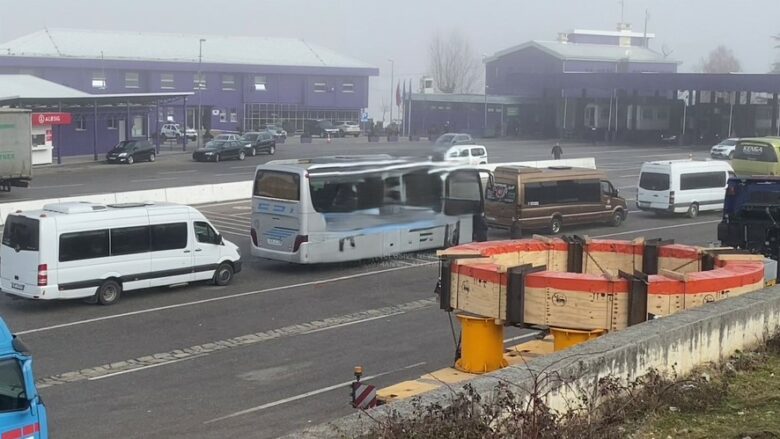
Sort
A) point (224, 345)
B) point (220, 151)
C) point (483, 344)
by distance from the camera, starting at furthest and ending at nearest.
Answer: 1. point (220, 151)
2. point (224, 345)
3. point (483, 344)

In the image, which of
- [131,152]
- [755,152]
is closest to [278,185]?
[755,152]

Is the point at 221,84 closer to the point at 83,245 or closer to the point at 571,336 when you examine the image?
the point at 83,245

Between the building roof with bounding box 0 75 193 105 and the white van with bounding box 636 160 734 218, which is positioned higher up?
the building roof with bounding box 0 75 193 105

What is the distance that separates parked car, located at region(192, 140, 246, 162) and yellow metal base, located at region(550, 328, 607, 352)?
4667cm

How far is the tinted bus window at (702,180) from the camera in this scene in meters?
33.9

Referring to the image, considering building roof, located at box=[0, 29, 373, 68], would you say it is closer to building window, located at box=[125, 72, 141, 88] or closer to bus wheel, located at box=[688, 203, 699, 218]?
building window, located at box=[125, 72, 141, 88]

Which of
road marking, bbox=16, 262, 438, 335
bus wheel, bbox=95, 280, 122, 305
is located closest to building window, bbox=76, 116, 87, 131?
road marking, bbox=16, 262, 438, 335

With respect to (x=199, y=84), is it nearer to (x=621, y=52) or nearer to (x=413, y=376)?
(x=621, y=52)

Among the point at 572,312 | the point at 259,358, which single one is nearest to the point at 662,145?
the point at 259,358

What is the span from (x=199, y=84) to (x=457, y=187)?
57345mm

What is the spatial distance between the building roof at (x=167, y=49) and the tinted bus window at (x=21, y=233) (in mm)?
63637

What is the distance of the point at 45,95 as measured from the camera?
54656 mm

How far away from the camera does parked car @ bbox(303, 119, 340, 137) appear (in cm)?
8069

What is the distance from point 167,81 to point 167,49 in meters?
5.00
